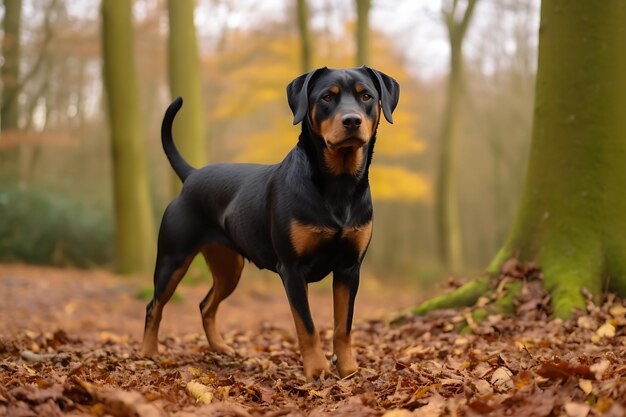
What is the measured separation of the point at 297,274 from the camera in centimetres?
398

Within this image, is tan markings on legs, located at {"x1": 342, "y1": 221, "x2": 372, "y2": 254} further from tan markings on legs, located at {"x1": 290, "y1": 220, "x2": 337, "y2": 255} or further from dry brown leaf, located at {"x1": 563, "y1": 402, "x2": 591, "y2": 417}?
dry brown leaf, located at {"x1": 563, "y1": 402, "x2": 591, "y2": 417}

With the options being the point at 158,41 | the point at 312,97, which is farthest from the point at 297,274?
the point at 158,41

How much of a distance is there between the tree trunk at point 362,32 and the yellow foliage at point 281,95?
5.10ft

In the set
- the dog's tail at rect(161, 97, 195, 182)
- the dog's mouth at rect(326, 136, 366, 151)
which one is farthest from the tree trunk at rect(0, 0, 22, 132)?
the dog's mouth at rect(326, 136, 366, 151)

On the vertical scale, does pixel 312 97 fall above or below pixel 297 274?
above

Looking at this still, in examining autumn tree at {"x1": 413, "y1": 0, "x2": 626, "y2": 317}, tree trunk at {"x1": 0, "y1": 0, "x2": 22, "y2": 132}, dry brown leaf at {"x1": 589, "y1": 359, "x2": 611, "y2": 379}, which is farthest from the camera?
tree trunk at {"x1": 0, "y1": 0, "x2": 22, "y2": 132}

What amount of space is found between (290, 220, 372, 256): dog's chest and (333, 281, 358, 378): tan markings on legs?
0.34m

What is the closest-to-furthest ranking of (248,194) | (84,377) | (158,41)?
(84,377)
(248,194)
(158,41)

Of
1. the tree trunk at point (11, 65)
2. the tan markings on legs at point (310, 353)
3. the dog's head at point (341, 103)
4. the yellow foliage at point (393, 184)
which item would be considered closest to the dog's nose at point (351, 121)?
the dog's head at point (341, 103)

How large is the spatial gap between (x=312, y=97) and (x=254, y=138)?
1346cm

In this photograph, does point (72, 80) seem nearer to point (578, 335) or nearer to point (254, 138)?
point (254, 138)

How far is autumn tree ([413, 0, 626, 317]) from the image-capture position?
5277mm

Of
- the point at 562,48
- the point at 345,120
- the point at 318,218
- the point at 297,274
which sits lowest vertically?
the point at 297,274

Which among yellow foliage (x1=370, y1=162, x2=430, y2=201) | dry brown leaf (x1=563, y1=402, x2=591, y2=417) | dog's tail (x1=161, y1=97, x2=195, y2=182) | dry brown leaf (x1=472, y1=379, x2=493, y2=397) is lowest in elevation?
yellow foliage (x1=370, y1=162, x2=430, y2=201)
